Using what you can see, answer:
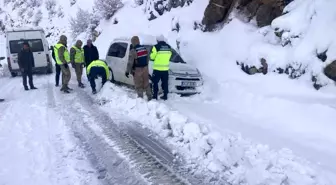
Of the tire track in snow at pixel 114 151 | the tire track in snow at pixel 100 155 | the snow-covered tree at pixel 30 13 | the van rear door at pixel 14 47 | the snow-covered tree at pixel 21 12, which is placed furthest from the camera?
the snow-covered tree at pixel 21 12

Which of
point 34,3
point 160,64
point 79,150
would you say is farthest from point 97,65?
point 34,3

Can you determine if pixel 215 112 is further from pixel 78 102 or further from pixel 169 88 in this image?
pixel 78 102

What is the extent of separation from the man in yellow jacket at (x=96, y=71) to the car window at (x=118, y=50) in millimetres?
523

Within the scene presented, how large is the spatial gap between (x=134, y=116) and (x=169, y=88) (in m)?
2.37

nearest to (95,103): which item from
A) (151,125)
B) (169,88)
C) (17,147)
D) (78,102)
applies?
(78,102)

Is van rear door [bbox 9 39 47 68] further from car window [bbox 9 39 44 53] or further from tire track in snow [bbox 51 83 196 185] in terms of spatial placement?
tire track in snow [bbox 51 83 196 185]

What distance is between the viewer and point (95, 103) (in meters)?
11.5

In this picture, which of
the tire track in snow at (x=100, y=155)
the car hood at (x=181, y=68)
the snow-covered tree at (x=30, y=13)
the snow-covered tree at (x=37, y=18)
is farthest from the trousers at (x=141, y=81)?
the snow-covered tree at (x=30, y=13)

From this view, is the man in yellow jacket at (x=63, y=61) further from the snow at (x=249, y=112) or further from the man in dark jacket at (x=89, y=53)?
the snow at (x=249, y=112)

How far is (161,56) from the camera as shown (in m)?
10.9

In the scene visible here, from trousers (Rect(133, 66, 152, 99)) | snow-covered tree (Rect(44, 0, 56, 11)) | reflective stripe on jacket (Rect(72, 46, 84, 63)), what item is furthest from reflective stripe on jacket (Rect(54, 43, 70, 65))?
snow-covered tree (Rect(44, 0, 56, 11))

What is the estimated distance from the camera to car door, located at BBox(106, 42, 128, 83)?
13.3 m

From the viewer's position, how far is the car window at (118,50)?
13383mm

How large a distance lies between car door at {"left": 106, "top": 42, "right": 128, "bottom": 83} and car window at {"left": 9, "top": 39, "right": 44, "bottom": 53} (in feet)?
21.2
